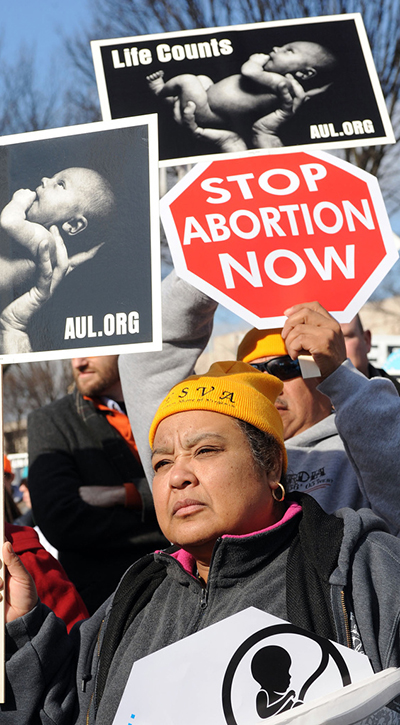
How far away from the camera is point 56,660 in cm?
198

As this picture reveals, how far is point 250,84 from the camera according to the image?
2.40 meters

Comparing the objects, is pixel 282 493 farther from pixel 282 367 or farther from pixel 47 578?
pixel 47 578

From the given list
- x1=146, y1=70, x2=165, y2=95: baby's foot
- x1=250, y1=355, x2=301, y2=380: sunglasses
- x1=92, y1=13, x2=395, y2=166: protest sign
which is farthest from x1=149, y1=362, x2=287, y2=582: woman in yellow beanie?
x1=146, y1=70, x2=165, y2=95: baby's foot

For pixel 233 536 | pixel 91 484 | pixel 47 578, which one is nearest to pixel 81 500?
pixel 91 484

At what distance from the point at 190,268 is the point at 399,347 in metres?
3.55

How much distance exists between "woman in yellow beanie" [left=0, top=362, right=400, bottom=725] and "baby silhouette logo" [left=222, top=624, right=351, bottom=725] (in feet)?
0.31

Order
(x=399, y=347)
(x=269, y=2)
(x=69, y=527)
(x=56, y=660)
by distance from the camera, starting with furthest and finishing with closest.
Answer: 1. (x=269, y=2)
2. (x=399, y=347)
3. (x=69, y=527)
4. (x=56, y=660)

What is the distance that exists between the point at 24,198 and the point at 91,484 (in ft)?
4.78

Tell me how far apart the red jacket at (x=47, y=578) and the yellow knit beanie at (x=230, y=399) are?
1.96 feet

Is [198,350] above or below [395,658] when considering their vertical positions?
above

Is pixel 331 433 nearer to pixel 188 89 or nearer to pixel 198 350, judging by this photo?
pixel 198 350

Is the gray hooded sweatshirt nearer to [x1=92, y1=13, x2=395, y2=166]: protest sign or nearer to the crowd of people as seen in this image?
the crowd of people

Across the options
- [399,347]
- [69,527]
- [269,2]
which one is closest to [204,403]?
[69,527]

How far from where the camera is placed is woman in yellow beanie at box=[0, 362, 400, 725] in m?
1.74
